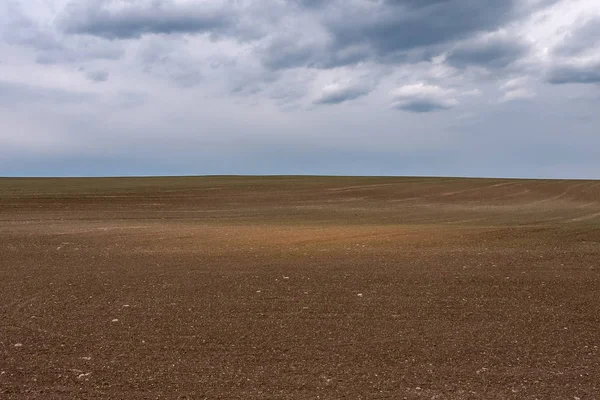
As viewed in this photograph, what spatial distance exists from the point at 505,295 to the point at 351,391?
17.6ft

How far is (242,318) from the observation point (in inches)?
346

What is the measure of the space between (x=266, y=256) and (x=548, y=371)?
8700 mm

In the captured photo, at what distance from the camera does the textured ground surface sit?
6.29 m

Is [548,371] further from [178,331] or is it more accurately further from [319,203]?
[319,203]

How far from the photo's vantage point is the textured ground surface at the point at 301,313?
6.29 meters

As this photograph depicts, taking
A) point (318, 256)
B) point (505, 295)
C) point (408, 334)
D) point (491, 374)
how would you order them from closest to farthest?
1. point (491, 374)
2. point (408, 334)
3. point (505, 295)
4. point (318, 256)

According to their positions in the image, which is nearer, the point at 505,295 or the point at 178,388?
the point at 178,388

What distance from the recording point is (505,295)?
10367mm

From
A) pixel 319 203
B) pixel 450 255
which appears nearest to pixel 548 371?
pixel 450 255

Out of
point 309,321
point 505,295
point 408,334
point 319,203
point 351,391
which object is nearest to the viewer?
point 351,391

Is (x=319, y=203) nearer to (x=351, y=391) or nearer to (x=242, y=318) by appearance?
(x=242, y=318)

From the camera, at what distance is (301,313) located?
9055 mm

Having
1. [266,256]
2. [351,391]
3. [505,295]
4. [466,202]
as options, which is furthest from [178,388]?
[466,202]

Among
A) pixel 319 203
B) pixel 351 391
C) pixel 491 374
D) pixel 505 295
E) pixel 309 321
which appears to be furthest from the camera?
pixel 319 203
